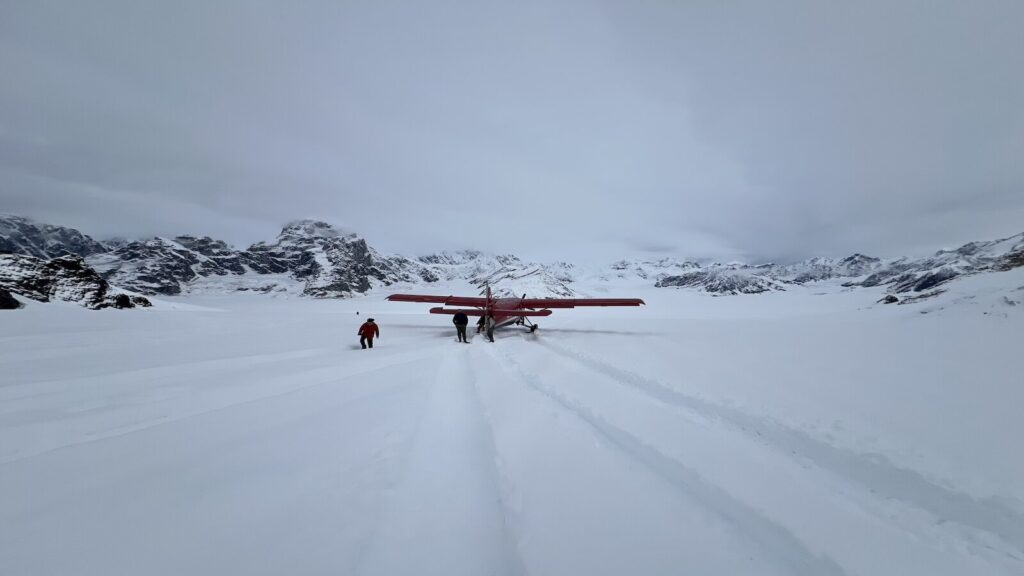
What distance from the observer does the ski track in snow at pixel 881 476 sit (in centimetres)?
252

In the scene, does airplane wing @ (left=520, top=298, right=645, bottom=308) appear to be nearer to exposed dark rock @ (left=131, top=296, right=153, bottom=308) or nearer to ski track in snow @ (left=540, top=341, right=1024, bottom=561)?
ski track in snow @ (left=540, top=341, right=1024, bottom=561)

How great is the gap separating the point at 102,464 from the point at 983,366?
512 inches

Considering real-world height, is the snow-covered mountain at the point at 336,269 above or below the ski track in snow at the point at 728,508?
above

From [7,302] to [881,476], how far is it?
89.0 ft

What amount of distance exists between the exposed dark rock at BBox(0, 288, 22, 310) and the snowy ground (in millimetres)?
13567

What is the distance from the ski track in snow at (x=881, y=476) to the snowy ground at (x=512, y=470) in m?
0.02

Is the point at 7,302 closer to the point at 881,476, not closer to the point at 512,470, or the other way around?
the point at 512,470

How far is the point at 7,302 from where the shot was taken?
13.4 m

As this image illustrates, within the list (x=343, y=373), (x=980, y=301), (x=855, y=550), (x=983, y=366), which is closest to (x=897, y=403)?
(x=983, y=366)

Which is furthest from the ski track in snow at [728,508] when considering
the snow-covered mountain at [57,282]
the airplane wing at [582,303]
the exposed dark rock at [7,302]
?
the snow-covered mountain at [57,282]

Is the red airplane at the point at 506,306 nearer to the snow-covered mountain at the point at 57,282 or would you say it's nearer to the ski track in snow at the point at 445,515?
the ski track in snow at the point at 445,515

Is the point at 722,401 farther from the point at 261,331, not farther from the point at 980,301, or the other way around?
the point at 261,331

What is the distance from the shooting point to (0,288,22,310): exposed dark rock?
43.8 ft

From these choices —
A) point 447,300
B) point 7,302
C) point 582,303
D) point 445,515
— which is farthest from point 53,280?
point 445,515
